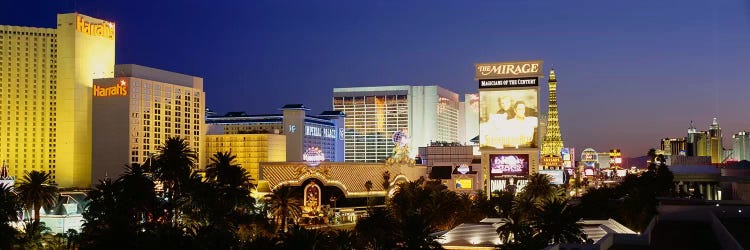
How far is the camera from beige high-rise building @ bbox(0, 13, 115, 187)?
151m

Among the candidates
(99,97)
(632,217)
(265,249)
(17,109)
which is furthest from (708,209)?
(17,109)

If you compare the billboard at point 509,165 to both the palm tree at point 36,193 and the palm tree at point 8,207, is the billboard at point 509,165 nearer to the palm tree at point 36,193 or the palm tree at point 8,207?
the palm tree at point 36,193

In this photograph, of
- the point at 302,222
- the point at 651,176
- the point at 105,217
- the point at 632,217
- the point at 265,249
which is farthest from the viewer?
the point at 651,176

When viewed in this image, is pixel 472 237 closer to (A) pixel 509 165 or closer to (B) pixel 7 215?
(B) pixel 7 215

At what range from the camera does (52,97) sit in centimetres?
15412

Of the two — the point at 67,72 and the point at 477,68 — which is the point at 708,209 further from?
the point at 67,72

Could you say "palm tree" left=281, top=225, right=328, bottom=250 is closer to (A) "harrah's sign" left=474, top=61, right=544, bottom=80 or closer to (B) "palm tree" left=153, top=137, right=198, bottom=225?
(B) "palm tree" left=153, top=137, right=198, bottom=225

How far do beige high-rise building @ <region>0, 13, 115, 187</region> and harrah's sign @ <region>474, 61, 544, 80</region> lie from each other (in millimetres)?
71229

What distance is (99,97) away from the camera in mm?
148750

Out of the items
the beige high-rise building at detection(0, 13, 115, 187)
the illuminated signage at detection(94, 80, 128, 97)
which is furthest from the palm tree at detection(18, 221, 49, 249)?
the beige high-rise building at detection(0, 13, 115, 187)

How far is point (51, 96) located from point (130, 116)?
17045mm

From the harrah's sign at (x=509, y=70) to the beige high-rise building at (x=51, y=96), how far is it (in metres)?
71.2

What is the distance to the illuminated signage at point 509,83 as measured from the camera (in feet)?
391

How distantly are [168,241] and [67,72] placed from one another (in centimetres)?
11995
